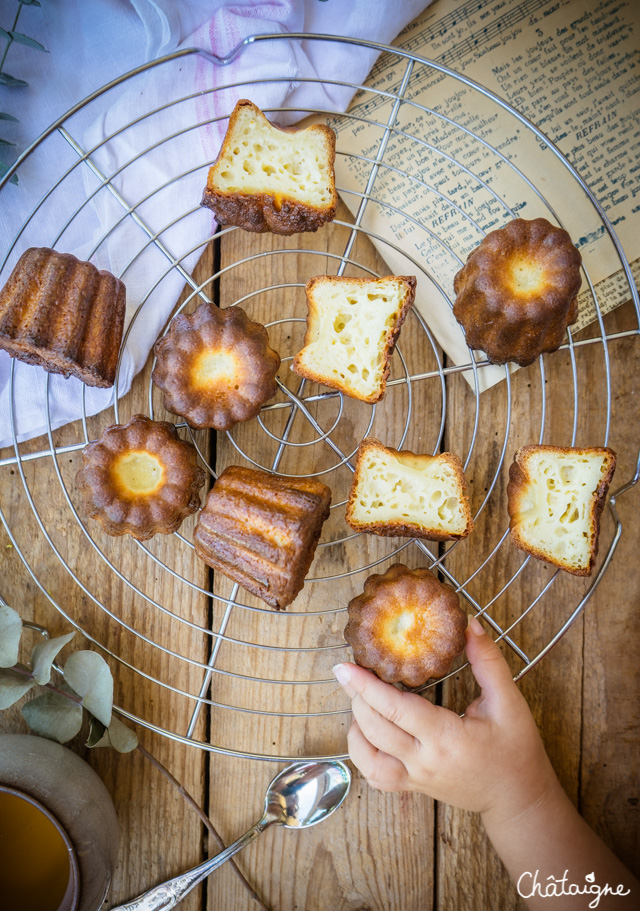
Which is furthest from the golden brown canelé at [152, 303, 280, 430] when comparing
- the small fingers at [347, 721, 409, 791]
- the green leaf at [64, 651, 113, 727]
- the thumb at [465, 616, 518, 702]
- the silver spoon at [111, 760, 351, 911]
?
the silver spoon at [111, 760, 351, 911]

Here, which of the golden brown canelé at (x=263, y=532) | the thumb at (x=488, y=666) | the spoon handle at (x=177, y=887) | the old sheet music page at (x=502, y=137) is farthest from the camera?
the old sheet music page at (x=502, y=137)

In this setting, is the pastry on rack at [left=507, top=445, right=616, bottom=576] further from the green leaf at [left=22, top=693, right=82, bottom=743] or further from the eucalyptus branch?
the green leaf at [left=22, top=693, right=82, bottom=743]

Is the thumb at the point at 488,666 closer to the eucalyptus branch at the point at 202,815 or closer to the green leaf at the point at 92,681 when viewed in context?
the eucalyptus branch at the point at 202,815

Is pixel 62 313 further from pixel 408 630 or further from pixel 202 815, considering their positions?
pixel 202 815

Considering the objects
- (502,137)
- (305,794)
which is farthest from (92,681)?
(502,137)

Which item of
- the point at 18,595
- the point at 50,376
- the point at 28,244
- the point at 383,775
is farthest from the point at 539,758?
the point at 28,244

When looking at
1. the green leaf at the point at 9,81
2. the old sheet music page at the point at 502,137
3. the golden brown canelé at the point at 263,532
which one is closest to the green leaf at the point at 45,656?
the golden brown canelé at the point at 263,532
